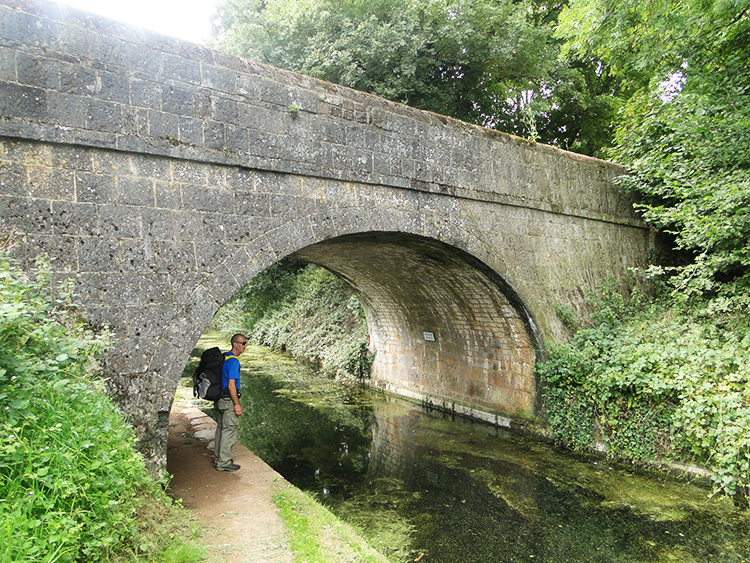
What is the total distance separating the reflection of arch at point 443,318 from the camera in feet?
22.8

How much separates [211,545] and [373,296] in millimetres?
6921

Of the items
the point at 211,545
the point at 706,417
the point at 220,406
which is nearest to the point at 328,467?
the point at 220,406

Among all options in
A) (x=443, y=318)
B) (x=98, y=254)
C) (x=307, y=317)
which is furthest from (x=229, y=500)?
(x=307, y=317)

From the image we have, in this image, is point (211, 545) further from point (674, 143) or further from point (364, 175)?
point (674, 143)

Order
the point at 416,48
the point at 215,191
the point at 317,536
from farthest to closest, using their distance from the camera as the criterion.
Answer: the point at 416,48 → the point at 215,191 → the point at 317,536

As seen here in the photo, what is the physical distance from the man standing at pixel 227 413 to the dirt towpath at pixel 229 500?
0.14 meters

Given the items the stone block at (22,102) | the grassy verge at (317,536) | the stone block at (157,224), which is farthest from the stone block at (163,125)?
the grassy verge at (317,536)

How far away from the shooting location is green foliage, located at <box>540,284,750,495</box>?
501cm

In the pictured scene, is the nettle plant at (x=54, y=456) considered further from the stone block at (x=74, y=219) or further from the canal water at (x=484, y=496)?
the canal water at (x=484, y=496)

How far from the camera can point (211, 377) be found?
16.3ft

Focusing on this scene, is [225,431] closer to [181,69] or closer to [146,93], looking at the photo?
[146,93]

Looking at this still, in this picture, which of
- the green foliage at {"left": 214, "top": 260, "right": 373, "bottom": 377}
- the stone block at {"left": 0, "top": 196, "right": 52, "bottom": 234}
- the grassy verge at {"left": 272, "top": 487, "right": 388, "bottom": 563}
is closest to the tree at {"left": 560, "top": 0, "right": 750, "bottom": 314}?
the grassy verge at {"left": 272, "top": 487, "right": 388, "bottom": 563}

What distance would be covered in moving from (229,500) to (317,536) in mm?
1020

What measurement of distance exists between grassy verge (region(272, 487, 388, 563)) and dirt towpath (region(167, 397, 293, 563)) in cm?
8
